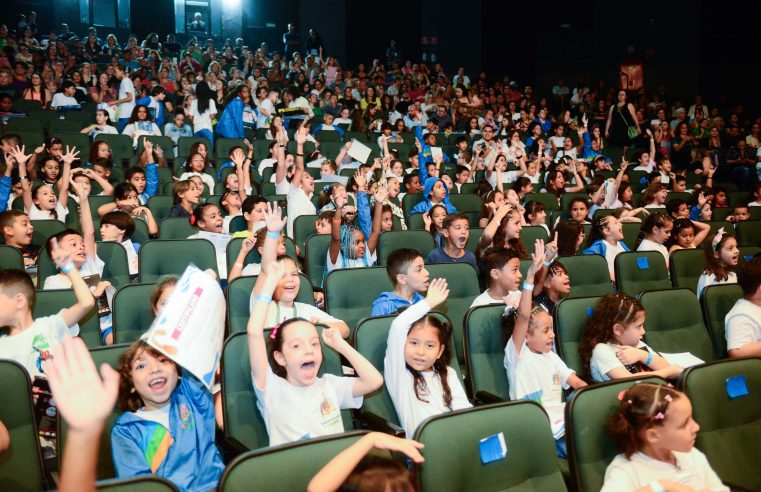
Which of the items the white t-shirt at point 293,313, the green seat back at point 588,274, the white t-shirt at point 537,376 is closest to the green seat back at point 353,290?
the white t-shirt at point 293,313

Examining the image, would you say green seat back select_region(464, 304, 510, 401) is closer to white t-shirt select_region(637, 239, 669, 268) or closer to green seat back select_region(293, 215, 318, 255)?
green seat back select_region(293, 215, 318, 255)

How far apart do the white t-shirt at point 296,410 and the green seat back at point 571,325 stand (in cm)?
136

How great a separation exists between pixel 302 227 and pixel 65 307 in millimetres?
2405

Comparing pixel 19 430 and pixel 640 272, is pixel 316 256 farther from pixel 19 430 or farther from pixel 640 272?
pixel 19 430

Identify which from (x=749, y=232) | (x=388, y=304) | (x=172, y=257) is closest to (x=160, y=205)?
(x=172, y=257)

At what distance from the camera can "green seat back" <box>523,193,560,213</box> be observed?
23.1ft

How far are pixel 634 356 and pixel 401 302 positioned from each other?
48.2 inches

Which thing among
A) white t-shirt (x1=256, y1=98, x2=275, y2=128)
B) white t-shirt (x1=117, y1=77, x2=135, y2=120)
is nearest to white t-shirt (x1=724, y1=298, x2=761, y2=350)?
white t-shirt (x1=256, y1=98, x2=275, y2=128)

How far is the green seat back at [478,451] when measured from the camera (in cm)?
204

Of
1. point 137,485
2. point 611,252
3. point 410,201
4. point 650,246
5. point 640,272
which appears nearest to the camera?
point 137,485

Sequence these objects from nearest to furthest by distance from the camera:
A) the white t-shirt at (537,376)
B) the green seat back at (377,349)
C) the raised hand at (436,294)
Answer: the raised hand at (436,294), the green seat back at (377,349), the white t-shirt at (537,376)

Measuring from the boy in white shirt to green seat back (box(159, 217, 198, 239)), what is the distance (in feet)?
12.5

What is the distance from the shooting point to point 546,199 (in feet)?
23.5

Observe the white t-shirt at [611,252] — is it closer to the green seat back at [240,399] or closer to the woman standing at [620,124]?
the green seat back at [240,399]
